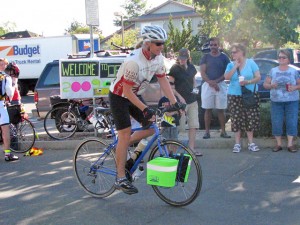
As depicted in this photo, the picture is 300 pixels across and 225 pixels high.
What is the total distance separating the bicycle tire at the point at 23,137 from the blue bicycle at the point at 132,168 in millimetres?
2912

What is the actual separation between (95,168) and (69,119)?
434 centimetres

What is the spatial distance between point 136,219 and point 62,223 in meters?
0.78

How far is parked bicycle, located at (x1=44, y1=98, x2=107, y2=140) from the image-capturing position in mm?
10023

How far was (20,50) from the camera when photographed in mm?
27891

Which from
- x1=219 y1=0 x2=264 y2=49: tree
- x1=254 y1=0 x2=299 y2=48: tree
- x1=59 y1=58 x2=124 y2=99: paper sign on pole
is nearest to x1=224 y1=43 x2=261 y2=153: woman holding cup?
x1=59 y1=58 x2=124 y2=99: paper sign on pole

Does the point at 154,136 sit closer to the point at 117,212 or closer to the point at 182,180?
the point at 182,180

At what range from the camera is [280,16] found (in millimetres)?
17484

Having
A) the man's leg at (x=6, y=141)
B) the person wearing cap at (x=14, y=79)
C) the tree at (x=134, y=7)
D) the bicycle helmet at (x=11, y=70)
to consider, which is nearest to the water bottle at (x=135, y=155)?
the man's leg at (x=6, y=141)

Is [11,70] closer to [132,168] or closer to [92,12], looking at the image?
[92,12]

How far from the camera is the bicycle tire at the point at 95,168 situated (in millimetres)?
5762

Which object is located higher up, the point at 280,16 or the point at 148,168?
the point at 280,16

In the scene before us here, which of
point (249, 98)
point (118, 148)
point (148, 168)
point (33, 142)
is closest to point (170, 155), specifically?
point (148, 168)

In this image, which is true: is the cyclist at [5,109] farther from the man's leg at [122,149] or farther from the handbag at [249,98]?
the handbag at [249,98]

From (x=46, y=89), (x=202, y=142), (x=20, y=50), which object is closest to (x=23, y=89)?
(x=20, y=50)
